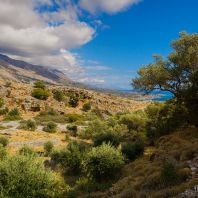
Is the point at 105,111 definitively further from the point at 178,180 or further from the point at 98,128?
the point at 178,180

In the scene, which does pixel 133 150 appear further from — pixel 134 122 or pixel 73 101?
pixel 73 101

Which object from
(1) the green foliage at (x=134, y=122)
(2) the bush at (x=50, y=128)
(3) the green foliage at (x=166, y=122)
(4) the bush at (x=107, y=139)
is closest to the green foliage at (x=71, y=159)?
(4) the bush at (x=107, y=139)

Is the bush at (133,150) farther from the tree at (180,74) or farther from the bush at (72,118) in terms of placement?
the bush at (72,118)

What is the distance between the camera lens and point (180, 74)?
37.1m

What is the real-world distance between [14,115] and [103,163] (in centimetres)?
5301

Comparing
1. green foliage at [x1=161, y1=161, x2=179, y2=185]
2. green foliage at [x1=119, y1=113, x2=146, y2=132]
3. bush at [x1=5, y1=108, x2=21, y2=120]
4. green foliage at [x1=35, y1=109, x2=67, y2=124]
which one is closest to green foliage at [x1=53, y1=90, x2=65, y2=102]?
green foliage at [x1=35, y1=109, x2=67, y2=124]

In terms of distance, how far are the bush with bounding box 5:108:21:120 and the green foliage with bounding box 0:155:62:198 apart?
5369cm

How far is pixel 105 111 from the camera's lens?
95812 mm

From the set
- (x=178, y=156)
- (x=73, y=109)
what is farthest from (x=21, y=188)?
(x=73, y=109)

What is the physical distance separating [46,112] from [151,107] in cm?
3747

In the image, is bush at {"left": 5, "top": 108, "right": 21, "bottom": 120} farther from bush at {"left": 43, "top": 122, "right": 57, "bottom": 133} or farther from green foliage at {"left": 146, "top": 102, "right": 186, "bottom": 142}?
green foliage at {"left": 146, "top": 102, "right": 186, "bottom": 142}

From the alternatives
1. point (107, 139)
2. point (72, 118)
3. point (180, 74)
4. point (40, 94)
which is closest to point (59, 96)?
point (40, 94)

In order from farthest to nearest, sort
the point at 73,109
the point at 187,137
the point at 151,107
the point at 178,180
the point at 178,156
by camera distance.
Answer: the point at 73,109, the point at 151,107, the point at 187,137, the point at 178,156, the point at 178,180

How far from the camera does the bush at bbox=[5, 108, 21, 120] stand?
245ft
